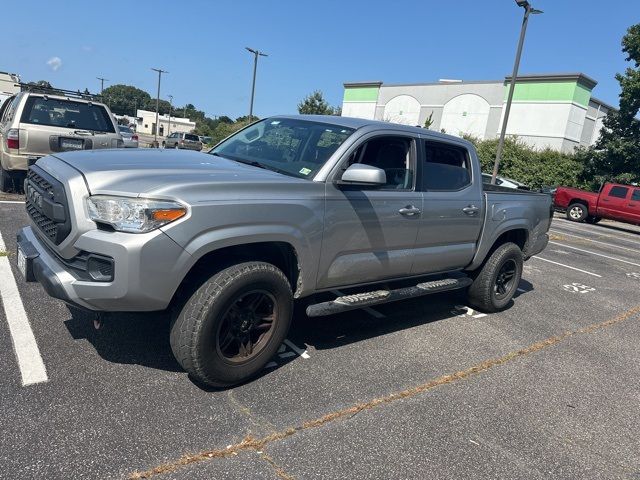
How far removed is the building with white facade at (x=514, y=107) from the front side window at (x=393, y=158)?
2887 cm

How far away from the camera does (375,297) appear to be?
395cm

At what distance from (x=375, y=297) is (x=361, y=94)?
A: 42.8 meters

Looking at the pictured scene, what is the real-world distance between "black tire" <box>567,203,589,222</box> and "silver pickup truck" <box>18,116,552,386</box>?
17.3 m

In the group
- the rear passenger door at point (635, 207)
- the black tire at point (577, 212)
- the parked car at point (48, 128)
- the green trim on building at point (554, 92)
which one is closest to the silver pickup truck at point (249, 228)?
the parked car at point (48, 128)

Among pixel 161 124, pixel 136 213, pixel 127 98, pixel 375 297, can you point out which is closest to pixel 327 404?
pixel 375 297

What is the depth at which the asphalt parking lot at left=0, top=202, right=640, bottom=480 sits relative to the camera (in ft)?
8.23

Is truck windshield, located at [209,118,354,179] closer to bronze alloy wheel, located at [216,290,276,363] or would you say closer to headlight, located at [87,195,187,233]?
bronze alloy wheel, located at [216,290,276,363]

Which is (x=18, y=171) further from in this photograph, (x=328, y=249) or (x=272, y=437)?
(x=272, y=437)

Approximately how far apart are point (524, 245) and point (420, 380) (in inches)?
117

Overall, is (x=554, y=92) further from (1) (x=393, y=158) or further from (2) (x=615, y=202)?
(1) (x=393, y=158)

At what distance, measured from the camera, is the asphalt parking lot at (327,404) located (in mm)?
2508

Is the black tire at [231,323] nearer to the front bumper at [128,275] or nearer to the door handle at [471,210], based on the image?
the front bumper at [128,275]

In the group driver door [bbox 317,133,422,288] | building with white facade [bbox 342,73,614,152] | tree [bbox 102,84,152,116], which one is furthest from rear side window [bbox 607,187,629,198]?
tree [bbox 102,84,152,116]

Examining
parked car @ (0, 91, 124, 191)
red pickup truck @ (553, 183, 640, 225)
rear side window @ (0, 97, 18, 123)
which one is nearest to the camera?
parked car @ (0, 91, 124, 191)
